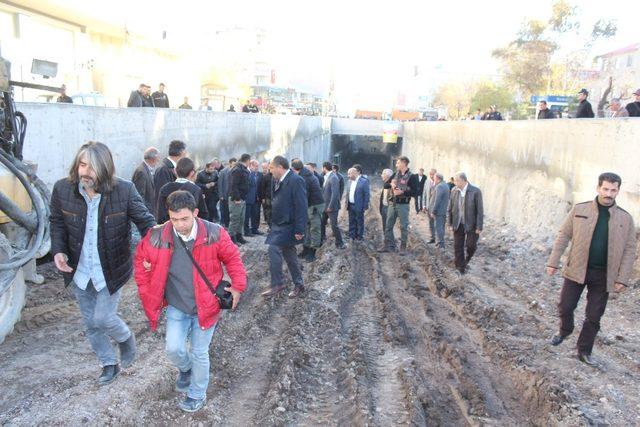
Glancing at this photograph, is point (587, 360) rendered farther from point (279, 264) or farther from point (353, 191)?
point (353, 191)

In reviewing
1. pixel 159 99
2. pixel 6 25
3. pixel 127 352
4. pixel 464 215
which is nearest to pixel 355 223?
pixel 464 215

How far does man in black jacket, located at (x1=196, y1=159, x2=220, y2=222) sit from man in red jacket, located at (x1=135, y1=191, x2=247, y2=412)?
6634 millimetres

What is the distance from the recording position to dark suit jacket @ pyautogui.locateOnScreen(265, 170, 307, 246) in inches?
273

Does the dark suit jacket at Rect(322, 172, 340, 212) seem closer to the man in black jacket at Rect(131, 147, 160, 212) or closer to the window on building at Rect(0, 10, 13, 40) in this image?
the man in black jacket at Rect(131, 147, 160, 212)

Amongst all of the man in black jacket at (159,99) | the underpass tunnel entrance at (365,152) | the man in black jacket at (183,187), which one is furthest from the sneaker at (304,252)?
the underpass tunnel entrance at (365,152)

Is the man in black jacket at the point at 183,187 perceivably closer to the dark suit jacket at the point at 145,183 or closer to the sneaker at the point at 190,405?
the dark suit jacket at the point at 145,183

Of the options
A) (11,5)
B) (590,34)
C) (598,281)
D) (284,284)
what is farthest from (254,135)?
(590,34)

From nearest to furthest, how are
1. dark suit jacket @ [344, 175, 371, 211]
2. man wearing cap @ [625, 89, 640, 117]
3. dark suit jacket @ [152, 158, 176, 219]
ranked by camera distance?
1. dark suit jacket @ [152, 158, 176, 219]
2. man wearing cap @ [625, 89, 640, 117]
3. dark suit jacket @ [344, 175, 371, 211]

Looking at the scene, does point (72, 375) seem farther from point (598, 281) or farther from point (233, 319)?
point (598, 281)

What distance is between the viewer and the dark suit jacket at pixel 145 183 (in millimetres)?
7188

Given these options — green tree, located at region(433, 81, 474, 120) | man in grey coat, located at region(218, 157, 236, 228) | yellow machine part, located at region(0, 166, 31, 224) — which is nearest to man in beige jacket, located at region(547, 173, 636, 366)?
yellow machine part, located at region(0, 166, 31, 224)

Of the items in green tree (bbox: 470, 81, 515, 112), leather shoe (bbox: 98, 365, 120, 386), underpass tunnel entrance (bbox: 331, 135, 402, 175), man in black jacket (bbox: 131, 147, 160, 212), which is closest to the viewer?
leather shoe (bbox: 98, 365, 120, 386)

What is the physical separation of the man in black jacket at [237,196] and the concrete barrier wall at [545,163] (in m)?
6.03

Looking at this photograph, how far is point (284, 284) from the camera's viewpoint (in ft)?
23.5
